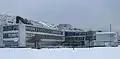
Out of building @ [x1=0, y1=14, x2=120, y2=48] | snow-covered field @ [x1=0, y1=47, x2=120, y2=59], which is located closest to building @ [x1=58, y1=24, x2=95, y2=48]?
building @ [x1=0, y1=14, x2=120, y2=48]

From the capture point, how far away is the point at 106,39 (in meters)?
71.8

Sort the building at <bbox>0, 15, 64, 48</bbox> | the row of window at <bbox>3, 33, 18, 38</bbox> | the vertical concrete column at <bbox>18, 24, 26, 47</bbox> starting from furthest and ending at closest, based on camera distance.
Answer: the row of window at <bbox>3, 33, 18, 38</bbox>, the building at <bbox>0, 15, 64, 48</bbox>, the vertical concrete column at <bbox>18, 24, 26, 47</bbox>

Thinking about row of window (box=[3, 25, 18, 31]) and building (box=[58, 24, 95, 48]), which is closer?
row of window (box=[3, 25, 18, 31])

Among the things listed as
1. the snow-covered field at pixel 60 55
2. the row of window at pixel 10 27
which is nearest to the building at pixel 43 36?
the row of window at pixel 10 27

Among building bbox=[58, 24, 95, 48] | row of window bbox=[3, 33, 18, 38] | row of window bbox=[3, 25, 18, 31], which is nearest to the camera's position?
row of window bbox=[3, 33, 18, 38]

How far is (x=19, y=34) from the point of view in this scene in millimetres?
54875

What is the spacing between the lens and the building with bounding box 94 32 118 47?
69.6 meters

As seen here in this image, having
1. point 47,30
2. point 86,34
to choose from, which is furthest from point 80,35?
point 47,30

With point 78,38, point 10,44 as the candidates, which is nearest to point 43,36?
point 10,44

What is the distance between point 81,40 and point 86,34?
153 inches

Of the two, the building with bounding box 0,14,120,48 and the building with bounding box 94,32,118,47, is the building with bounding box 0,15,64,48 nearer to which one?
the building with bounding box 0,14,120,48

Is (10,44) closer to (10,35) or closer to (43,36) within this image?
(10,35)

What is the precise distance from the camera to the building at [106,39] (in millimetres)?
69556

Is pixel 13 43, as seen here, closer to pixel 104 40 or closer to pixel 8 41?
pixel 8 41
